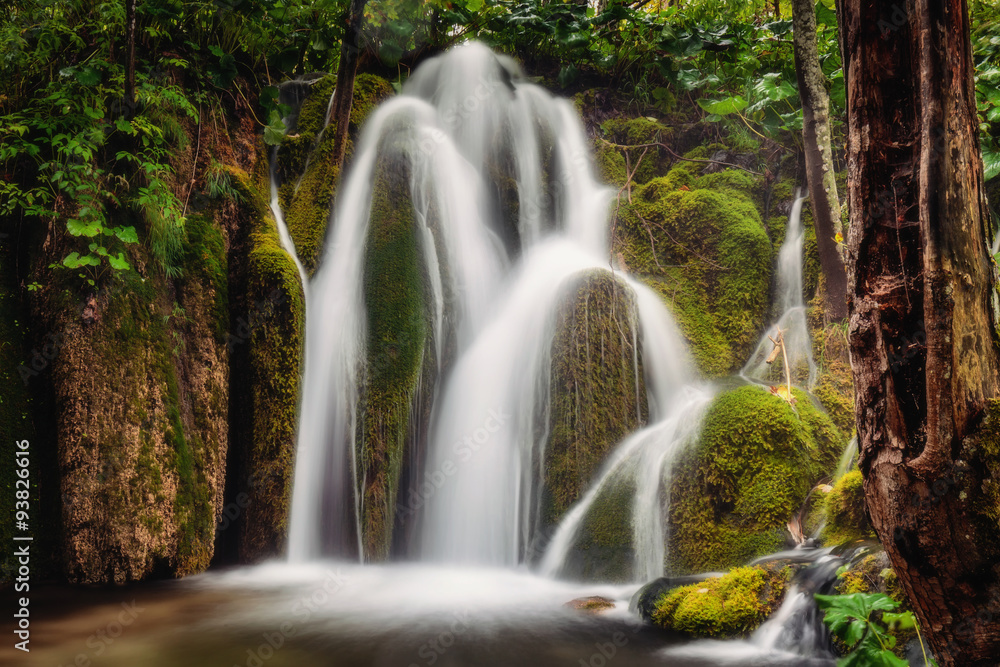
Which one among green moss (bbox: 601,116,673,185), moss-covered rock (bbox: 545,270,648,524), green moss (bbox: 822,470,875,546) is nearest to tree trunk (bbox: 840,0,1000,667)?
green moss (bbox: 822,470,875,546)

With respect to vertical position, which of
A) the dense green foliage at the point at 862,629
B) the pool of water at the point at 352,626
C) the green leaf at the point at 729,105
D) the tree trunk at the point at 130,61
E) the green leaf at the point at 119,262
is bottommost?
the pool of water at the point at 352,626

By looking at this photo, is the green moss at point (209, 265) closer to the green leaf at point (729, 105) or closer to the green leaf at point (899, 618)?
the green leaf at point (729, 105)

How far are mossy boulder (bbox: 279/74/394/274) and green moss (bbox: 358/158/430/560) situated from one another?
0.67 m

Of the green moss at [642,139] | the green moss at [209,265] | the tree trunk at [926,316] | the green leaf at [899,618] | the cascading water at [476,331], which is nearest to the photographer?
the tree trunk at [926,316]

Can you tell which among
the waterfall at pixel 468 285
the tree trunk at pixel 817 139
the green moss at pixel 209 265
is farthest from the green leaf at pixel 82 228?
the tree trunk at pixel 817 139

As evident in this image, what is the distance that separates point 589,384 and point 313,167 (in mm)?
4559

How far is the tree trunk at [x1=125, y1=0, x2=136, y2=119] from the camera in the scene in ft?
18.0

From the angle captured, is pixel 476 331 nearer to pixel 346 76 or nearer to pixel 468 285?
pixel 468 285

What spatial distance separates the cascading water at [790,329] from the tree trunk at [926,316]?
15.1 feet

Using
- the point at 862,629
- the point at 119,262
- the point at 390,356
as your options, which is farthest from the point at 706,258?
the point at 119,262

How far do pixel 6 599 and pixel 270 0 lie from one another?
20.1 feet

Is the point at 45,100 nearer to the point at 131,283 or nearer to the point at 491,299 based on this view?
the point at 131,283

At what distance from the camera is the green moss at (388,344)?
5.90 meters

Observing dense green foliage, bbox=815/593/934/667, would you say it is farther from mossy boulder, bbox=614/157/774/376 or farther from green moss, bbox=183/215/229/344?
green moss, bbox=183/215/229/344
